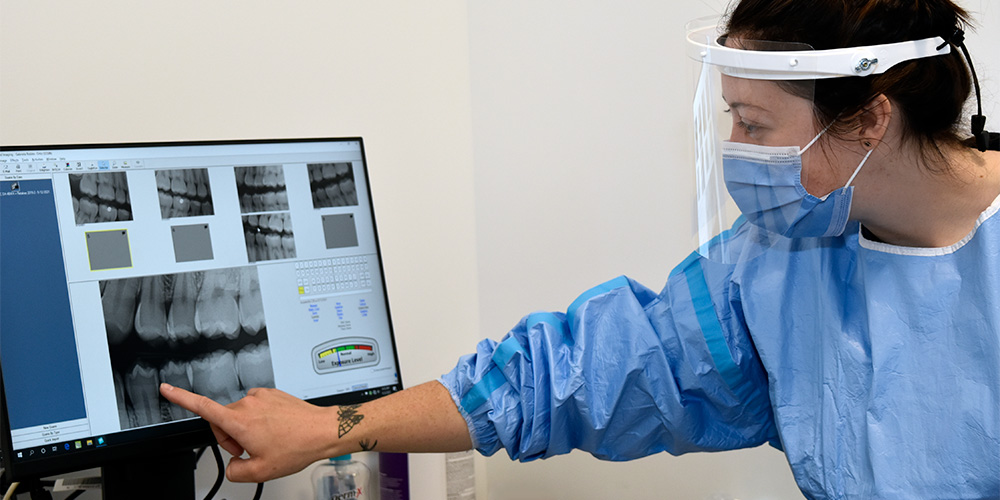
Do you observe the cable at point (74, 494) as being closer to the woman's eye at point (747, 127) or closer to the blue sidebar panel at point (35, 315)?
the blue sidebar panel at point (35, 315)

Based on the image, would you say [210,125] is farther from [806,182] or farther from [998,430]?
[998,430]

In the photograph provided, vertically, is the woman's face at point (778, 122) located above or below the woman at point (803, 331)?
above

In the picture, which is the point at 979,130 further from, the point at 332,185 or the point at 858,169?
the point at 332,185

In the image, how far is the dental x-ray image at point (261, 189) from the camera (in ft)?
3.69

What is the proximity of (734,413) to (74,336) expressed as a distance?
2.81 ft

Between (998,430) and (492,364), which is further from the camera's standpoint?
(492,364)

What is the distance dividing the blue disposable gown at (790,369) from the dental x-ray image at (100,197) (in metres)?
0.48

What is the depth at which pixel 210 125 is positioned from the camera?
4.26 feet

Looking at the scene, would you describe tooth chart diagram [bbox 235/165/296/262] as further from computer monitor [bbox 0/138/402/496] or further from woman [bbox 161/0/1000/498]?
woman [bbox 161/0/1000/498]

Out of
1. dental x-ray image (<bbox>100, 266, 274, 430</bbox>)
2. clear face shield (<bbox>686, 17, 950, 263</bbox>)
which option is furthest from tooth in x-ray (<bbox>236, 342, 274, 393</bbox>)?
clear face shield (<bbox>686, 17, 950, 263</bbox>)

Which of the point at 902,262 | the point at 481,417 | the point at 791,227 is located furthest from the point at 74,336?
the point at 902,262

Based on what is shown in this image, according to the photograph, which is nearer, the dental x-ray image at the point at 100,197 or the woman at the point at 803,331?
the woman at the point at 803,331

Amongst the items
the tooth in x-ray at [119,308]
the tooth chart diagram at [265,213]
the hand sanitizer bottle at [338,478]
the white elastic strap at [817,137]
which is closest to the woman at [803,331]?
the white elastic strap at [817,137]

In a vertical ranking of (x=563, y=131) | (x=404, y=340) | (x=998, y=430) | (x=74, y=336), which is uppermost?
(x=563, y=131)
